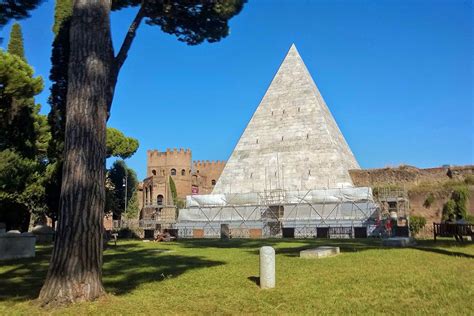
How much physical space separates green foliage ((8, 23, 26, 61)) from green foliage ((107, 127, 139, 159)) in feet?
30.5

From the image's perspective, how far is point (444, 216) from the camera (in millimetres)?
19391

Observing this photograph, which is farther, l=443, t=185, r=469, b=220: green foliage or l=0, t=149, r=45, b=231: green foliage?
l=443, t=185, r=469, b=220: green foliage

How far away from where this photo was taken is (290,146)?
2306 cm

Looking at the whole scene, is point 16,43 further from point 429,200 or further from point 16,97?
point 429,200

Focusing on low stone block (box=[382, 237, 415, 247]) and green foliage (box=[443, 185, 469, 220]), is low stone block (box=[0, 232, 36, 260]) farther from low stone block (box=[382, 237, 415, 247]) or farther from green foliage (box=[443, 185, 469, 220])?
green foliage (box=[443, 185, 469, 220])

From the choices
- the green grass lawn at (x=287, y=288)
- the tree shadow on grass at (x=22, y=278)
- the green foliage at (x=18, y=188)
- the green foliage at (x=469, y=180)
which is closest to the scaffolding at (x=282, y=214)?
the green foliage at (x=469, y=180)

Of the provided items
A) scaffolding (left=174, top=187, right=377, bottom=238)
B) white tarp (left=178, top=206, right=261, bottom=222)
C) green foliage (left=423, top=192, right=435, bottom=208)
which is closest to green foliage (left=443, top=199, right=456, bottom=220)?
green foliage (left=423, top=192, right=435, bottom=208)

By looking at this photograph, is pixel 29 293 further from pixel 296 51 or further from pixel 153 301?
pixel 296 51

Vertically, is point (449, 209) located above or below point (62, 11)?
below

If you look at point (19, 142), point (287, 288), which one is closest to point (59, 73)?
point (19, 142)

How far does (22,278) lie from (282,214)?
53.4 feet

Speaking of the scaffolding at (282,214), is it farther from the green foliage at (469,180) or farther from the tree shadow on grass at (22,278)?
the tree shadow on grass at (22,278)

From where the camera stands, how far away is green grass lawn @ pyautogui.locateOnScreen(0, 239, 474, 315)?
3727mm

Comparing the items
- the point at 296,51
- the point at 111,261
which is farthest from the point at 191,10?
the point at 296,51
